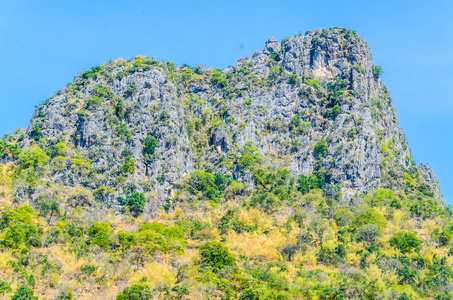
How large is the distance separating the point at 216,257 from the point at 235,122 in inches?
2337

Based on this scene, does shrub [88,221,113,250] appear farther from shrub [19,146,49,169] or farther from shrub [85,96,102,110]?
shrub [85,96,102,110]

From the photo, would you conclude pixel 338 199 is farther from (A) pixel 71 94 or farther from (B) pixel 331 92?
(A) pixel 71 94

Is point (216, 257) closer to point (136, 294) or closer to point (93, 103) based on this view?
point (136, 294)

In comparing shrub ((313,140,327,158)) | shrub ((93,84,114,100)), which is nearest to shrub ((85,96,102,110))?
shrub ((93,84,114,100))

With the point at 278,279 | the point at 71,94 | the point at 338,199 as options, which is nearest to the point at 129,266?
the point at 278,279

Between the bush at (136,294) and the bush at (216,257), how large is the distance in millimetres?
12446

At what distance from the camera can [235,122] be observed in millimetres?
109812

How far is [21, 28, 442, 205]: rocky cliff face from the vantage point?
299 feet

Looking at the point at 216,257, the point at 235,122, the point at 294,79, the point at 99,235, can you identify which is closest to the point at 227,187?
the point at 235,122

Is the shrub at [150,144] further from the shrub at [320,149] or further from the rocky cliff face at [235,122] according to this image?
the shrub at [320,149]

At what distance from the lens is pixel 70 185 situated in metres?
81.2

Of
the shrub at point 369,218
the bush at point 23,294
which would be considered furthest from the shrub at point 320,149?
the bush at point 23,294

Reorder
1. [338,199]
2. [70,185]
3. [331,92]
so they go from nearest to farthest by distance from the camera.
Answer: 1. [70,185]
2. [338,199]
3. [331,92]

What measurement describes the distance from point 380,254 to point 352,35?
90.7 meters
